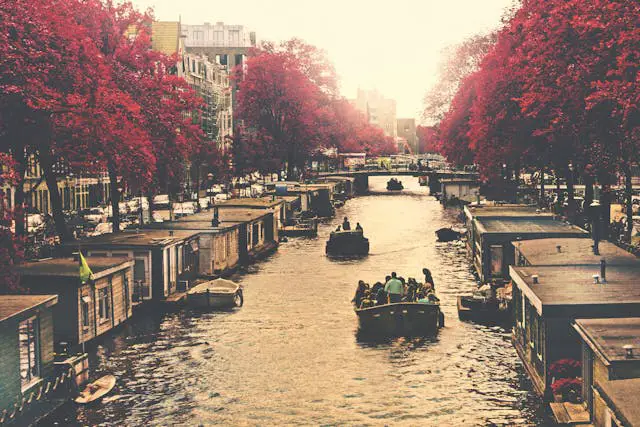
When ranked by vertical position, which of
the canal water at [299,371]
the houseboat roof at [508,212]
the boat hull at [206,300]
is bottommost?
the canal water at [299,371]

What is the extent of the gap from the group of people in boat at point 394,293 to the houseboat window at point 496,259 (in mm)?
7191

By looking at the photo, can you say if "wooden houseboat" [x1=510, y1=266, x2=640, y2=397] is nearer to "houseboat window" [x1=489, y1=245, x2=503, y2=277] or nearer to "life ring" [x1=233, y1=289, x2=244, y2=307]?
"houseboat window" [x1=489, y1=245, x2=503, y2=277]

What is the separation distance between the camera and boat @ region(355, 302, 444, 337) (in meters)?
43.5

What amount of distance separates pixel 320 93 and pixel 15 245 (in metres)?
106

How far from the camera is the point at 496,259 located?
5525 centimetres

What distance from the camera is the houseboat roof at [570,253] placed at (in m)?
38.7

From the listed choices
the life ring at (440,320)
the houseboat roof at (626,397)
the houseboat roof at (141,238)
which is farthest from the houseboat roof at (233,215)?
the houseboat roof at (626,397)

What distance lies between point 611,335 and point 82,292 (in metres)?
22.2

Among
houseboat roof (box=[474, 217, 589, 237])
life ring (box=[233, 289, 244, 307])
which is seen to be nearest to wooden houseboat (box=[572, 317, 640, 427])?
life ring (box=[233, 289, 244, 307])

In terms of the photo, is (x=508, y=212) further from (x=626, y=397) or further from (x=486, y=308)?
(x=626, y=397)

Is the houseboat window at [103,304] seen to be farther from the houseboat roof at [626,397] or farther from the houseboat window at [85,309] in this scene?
the houseboat roof at [626,397]

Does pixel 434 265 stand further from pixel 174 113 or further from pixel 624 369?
pixel 624 369

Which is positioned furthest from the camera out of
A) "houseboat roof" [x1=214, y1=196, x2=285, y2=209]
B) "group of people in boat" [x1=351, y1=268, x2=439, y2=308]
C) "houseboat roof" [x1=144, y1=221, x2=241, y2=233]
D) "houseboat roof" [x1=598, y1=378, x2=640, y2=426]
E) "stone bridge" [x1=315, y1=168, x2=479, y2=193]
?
"stone bridge" [x1=315, y1=168, x2=479, y2=193]

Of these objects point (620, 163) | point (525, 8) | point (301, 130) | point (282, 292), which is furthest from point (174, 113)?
point (301, 130)
